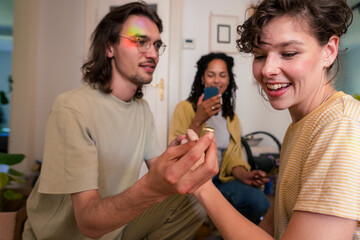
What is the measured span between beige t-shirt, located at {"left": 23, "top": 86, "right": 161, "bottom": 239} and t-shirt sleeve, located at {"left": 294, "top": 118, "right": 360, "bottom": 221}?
2.11 ft

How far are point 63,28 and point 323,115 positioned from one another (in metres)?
2.99

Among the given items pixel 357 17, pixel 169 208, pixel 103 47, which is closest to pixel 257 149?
pixel 357 17

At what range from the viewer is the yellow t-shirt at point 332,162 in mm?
539

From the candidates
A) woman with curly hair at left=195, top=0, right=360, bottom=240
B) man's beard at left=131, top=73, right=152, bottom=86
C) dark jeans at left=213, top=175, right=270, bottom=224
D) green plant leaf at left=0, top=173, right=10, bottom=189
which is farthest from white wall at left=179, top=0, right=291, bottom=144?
woman with curly hair at left=195, top=0, right=360, bottom=240

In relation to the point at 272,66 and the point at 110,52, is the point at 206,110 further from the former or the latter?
the point at 272,66

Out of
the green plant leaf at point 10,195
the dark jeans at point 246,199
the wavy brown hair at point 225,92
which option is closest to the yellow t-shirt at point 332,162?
the dark jeans at point 246,199

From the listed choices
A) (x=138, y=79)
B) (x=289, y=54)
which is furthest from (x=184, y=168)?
(x=138, y=79)

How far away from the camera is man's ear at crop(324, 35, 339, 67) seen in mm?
735

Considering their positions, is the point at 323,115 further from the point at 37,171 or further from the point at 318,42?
the point at 37,171

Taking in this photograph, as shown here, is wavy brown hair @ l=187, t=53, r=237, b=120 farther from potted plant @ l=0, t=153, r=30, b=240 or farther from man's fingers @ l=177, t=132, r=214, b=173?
man's fingers @ l=177, t=132, r=214, b=173

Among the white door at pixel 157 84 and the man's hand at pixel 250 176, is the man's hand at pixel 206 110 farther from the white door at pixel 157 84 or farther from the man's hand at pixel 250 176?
the white door at pixel 157 84

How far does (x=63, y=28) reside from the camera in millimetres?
2951

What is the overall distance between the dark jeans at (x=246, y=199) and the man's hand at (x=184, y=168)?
3.75 ft

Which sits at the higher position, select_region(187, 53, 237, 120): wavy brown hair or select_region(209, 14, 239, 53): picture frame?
select_region(209, 14, 239, 53): picture frame
